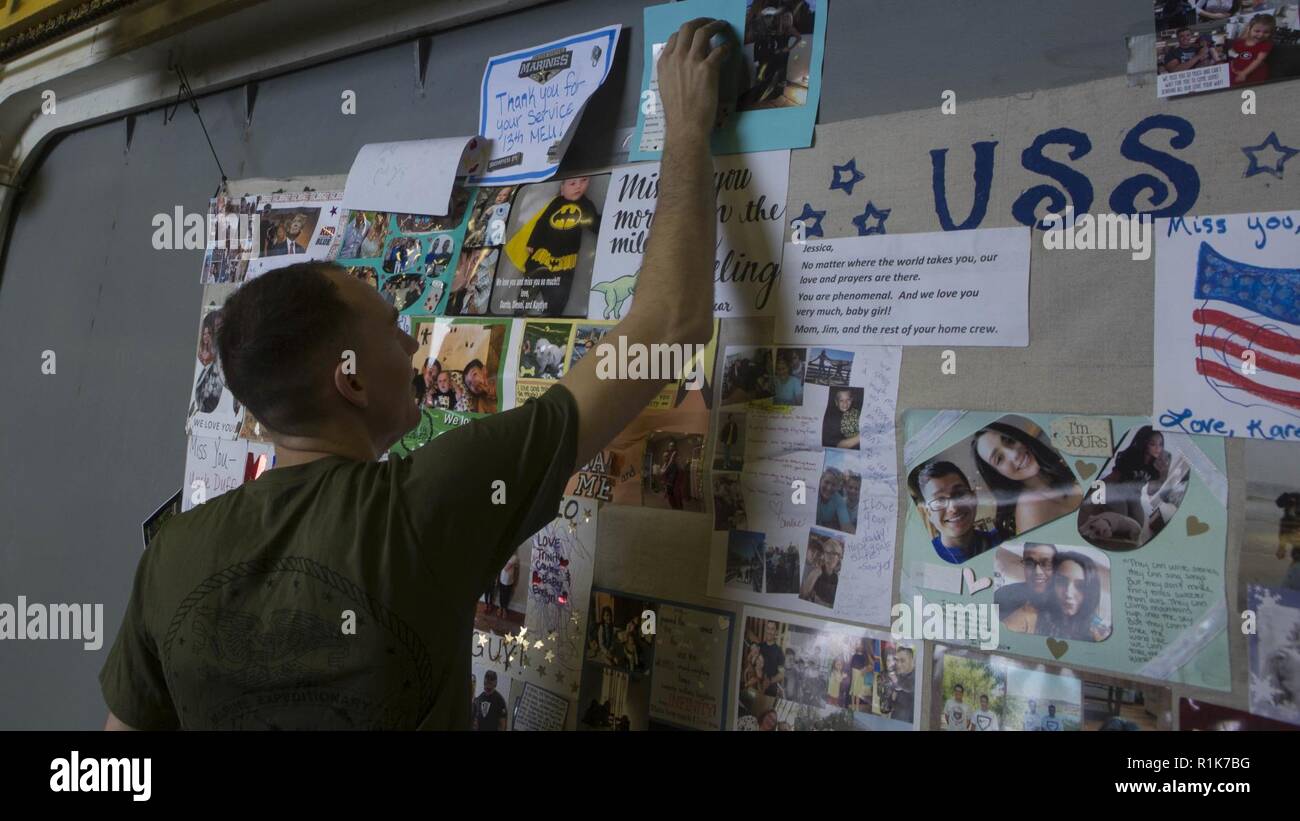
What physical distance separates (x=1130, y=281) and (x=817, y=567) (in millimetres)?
366

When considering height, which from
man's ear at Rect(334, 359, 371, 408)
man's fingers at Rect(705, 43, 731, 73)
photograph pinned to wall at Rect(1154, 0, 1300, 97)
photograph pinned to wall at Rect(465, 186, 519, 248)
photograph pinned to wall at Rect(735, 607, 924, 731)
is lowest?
photograph pinned to wall at Rect(735, 607, 924, 731)

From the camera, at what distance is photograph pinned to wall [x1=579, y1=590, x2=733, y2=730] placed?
80 cm

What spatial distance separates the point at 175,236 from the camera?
1523mm

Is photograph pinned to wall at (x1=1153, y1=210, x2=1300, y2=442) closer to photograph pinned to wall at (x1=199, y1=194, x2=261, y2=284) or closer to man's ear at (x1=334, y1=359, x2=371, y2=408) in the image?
man's ear at (x1=334, y1=359, x2=371, y2=408)

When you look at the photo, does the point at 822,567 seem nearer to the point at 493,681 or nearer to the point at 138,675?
the point at 493,681

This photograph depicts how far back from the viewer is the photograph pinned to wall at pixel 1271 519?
0.58 meters

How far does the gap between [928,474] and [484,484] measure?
393mm

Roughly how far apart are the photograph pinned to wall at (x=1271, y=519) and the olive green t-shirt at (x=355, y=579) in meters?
0.53

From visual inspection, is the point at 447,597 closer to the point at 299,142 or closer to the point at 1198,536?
the point at 1198,536

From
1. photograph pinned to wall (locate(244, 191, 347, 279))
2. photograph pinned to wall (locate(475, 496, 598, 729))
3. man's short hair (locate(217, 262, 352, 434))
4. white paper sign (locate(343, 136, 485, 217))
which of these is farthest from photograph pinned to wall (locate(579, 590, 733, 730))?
photograph pinned to wall (locate(244, 191, 347, 279))

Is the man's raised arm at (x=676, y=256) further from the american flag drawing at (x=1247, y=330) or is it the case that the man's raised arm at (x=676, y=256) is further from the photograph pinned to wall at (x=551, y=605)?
the american flag drawing at (x=1247, y=330)

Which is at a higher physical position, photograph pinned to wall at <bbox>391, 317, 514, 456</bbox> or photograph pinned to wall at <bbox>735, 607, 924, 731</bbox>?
photograph pinned to wall at <bbox>391, 317, 514, 456</bbox>

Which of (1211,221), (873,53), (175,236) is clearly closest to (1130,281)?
(1211,221)

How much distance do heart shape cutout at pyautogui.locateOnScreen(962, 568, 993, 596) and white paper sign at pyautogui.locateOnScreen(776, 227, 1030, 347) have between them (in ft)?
0.66
